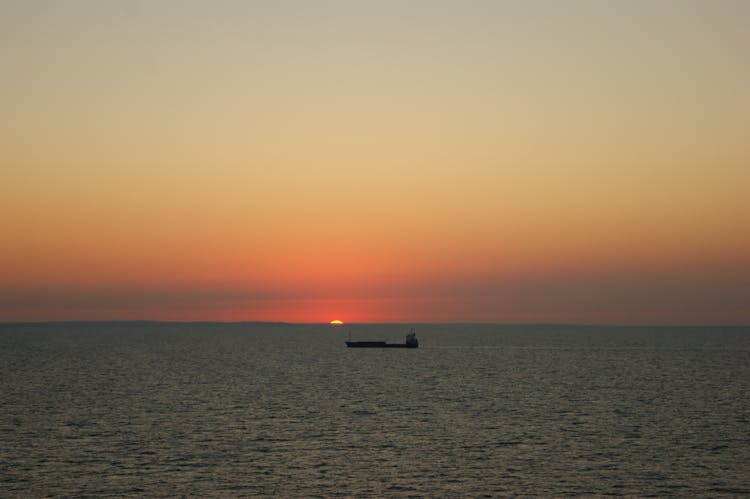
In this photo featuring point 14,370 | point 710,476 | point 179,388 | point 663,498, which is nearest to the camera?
point 663,498

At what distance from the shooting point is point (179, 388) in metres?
140

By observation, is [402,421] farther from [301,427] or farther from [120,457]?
[120,457]

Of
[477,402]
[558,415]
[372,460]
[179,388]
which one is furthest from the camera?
[179,388]

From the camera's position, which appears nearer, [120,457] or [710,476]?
[710,476]

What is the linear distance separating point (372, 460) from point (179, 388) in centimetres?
7795

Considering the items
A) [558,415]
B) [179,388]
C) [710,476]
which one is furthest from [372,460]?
[179,388]

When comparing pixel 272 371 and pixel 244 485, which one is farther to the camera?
pixel 272 371

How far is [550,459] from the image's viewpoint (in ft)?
228

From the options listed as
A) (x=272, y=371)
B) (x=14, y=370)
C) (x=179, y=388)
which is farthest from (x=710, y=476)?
(x=14, y=370)

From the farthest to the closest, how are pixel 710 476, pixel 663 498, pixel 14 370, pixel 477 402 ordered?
pixel 14 370, pixel 477 402, pixel 710 476, pixel 663 498

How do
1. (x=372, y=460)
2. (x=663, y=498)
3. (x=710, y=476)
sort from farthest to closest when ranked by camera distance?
(x=372, y=460), (x=710, y=476), (x=663, y=498)

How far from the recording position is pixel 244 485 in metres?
59.3

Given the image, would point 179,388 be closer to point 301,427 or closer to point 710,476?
point 301,427

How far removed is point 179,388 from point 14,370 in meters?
68.0
